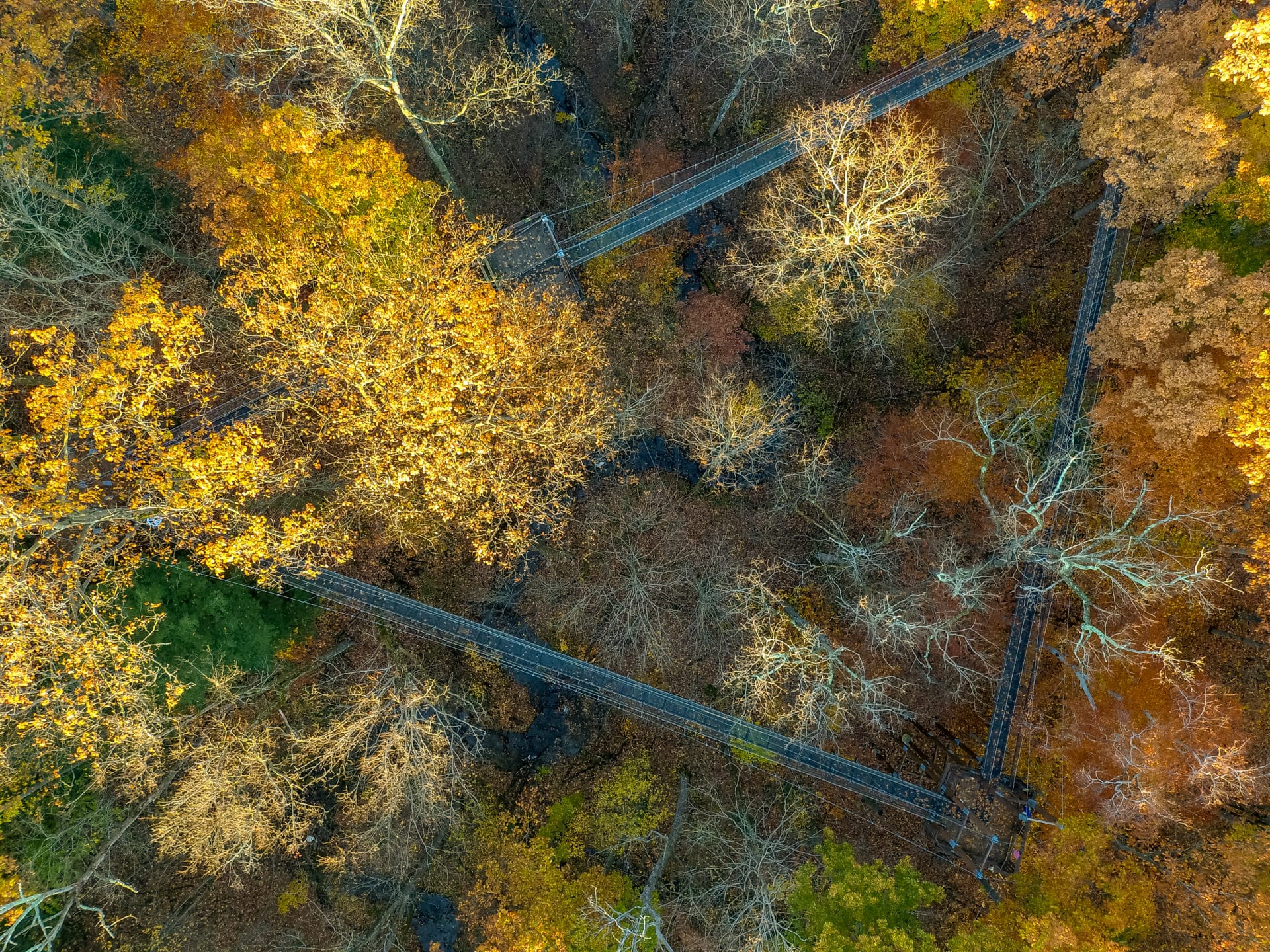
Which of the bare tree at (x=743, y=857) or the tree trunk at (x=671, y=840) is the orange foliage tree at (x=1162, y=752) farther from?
the tree trunk at (x=671, y=840)

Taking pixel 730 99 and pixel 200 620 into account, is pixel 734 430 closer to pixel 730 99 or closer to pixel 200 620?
pixel 730 99

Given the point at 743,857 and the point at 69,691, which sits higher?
the point at 743,857

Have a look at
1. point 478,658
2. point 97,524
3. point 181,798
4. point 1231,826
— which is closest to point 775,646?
Answer: point 478,658

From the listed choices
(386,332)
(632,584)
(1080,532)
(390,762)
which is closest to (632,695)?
(632,584)

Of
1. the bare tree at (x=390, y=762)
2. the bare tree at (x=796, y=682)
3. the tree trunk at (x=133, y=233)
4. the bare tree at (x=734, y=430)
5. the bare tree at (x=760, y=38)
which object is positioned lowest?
the bare tree at (x=390, y=762)

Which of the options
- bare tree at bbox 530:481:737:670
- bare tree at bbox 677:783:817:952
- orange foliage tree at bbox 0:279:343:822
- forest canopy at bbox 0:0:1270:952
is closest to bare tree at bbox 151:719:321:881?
forest canopy at bbox 0:0:1270:952

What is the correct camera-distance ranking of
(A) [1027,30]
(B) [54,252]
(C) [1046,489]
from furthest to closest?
(A) [1027,30] → (C) [1046,489] → (B) [54,252]

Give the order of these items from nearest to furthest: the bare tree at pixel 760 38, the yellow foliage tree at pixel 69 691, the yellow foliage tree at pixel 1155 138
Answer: the yellow foliage tree at pixel 69 691 → the yellow foliage tree at pixel 1155 138 → the bare tree at pixel 760 38

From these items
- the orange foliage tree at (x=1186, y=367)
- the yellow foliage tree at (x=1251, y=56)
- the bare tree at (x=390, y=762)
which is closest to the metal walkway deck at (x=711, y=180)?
the yellow foliage tree at (x=1251, y=56)
